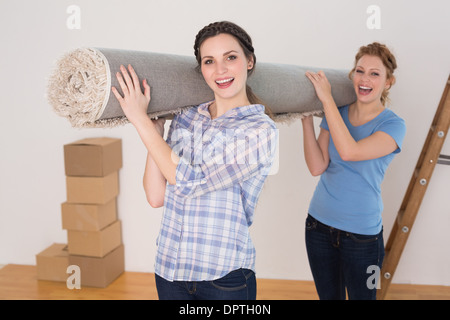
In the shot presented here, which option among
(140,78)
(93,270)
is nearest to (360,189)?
(140,78)

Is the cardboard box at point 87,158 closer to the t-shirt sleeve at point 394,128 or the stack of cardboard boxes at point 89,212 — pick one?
the stack of cardboard boxes at point 89,212

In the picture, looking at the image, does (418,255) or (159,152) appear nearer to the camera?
(159,152)

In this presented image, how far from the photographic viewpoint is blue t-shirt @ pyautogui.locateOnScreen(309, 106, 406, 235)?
172 centimetres

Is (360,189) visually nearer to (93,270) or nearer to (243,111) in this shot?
(243,111)

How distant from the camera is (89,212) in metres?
2.89

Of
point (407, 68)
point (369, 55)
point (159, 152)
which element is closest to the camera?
point (159, 152)

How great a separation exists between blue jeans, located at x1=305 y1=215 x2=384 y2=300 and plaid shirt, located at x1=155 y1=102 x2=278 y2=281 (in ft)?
1.98

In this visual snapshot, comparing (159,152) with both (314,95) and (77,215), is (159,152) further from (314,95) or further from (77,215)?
(77,215)

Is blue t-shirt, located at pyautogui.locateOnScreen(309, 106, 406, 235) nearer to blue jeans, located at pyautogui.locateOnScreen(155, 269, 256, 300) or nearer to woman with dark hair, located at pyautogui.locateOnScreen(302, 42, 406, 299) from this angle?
woman with dark hair, located at pyautogui.locateOnScreen(302, 42, 406, 299)

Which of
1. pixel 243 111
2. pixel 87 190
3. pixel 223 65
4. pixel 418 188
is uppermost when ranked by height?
pixel 223 65

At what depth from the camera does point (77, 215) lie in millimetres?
2883

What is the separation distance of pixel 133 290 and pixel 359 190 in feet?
5.79
